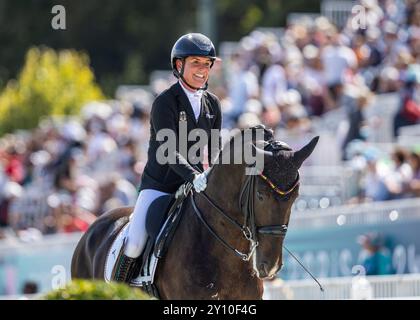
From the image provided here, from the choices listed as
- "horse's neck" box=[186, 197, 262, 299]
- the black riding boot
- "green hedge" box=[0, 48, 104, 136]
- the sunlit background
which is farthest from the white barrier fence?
"green hedge" box=[0, 48, 104, 136]

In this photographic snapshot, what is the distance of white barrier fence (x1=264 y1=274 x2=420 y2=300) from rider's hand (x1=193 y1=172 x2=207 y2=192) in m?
3.47

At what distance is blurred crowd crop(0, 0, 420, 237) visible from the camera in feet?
56.6

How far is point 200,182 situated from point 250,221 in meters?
0.53

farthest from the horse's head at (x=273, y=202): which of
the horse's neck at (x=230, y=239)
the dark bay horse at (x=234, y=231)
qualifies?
the horse's neck at (x=230, y=239)

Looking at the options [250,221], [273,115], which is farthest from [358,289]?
[273,115]

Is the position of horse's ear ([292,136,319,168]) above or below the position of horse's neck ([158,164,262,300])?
above

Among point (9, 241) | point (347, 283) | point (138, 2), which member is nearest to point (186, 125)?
point (347, 283)

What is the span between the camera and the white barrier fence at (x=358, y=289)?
12.6m

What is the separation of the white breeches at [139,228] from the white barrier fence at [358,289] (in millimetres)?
3216

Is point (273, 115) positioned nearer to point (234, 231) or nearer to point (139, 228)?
point (139, 228)

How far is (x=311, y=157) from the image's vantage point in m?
17.8

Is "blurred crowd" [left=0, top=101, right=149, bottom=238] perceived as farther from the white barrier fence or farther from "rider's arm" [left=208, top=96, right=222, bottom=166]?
"rider's arm" [left=208, top=96, right=222, bottom=166]

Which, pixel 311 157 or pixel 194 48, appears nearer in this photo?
pixel 194 48
